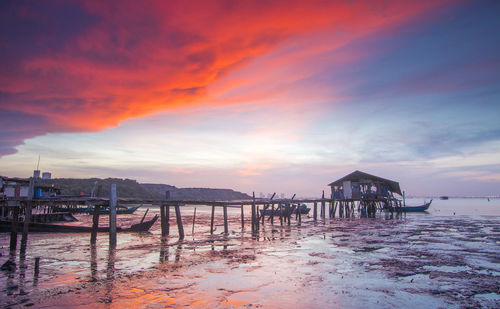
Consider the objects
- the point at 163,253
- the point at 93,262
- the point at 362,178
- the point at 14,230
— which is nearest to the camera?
the point at 93,262

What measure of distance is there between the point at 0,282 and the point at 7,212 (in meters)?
25.1

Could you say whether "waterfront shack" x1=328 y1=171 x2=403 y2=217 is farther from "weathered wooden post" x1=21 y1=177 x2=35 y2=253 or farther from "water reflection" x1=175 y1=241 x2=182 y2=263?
"weathered wooden post" x1=21 y1=177 x2=35 y2=253

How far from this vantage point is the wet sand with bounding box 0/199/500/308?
746 cm

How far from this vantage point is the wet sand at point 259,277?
7.46 m

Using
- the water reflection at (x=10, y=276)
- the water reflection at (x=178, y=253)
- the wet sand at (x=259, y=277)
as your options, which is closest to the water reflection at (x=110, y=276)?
the wet sand at (x=259, y=277)

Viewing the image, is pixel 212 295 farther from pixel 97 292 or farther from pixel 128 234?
pixel 128 234

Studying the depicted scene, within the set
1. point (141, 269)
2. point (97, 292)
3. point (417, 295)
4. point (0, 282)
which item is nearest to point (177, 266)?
point (141, 269)

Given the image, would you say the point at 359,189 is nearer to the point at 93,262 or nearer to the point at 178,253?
the point at 178,253

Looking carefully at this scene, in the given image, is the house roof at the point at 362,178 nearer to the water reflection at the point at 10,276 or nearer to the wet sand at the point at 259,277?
the wet sand at the point at 259,277

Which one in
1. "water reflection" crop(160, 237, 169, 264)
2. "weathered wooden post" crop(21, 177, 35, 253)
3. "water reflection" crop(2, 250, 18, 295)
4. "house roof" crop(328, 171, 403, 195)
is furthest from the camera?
"house roof" crop(328, 171, 403, 195)

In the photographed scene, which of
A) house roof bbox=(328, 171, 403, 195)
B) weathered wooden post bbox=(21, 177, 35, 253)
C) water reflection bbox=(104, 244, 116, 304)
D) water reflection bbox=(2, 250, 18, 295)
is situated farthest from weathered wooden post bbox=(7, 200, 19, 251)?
house roof bbox=(328, 171, 403, 195)

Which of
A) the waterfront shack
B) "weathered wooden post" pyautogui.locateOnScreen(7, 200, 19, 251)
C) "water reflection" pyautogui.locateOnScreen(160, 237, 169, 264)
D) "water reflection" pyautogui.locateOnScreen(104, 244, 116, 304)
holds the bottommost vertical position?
"water reflection" pyautogui.locateOnScreen(160, 237, 169, 264)

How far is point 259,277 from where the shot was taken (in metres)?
9.74

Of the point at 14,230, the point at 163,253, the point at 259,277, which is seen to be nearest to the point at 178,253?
the point at 163,253
